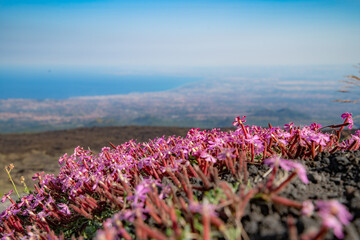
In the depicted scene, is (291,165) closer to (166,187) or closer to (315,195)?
(315,195)

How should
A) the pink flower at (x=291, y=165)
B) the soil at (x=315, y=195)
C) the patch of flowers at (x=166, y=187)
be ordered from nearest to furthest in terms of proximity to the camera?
the pink flower at (x=291, y=165) < the soil at (x=315, y=195) < the patch of flowers at (x=166, y=187)

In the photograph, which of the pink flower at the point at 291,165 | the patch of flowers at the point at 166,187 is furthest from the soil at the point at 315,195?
the pink flower at the point at 291,165

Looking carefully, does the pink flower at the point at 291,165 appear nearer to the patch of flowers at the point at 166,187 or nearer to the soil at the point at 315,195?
the patch of flowers at the point at 166,187

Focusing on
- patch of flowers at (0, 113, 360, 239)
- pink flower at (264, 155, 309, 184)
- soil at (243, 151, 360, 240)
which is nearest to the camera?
pink flower at (264, 155, 309, 184)

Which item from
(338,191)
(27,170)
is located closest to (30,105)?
(27,170)

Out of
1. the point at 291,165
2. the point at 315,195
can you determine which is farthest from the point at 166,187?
the point at 315,195

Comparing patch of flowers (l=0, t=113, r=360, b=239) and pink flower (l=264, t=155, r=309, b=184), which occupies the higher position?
pink flower (l=264, t=155, r=309, b=184)

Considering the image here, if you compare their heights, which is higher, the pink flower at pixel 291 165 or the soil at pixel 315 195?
the pink flower at pixel 291 165

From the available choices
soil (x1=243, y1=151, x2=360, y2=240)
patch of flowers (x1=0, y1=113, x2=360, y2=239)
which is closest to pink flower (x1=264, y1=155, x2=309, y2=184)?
patch of flowers (x1=0, y1=113, x2=360, y2=239)

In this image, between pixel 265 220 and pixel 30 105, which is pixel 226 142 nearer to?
pixel 265 220

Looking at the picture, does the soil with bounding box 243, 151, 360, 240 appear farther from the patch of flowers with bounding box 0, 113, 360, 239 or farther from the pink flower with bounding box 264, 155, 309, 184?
the pink flower with bounding box 264, 155, 309, 184

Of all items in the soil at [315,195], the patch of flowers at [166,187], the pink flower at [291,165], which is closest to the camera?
the pink flower at [291,165]
